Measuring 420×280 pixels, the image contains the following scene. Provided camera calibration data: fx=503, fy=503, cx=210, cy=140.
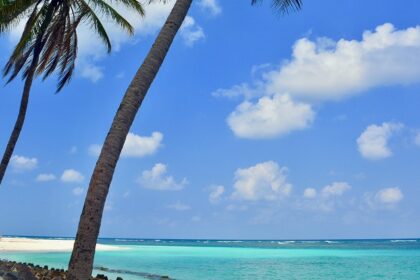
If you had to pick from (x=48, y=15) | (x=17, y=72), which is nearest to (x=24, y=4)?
(x=48, y=15)

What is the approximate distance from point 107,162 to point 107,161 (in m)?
0.01

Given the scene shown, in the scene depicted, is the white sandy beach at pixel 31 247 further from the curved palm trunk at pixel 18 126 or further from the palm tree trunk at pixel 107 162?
the palm tree trunk at pixel 107 162

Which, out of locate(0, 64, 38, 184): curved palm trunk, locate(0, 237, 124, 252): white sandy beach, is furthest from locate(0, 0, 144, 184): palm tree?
locate(0, 237, 124, 252): white sandy beach

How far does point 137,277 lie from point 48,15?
13.4 m

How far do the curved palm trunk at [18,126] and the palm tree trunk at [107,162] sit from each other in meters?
10.6

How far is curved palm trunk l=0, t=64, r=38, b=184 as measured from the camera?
17.4 meters

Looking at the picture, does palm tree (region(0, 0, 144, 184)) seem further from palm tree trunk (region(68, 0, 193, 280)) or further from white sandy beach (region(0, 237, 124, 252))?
white sandy beach (region(0, 237, 124, 252))

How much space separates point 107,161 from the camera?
24.1ft

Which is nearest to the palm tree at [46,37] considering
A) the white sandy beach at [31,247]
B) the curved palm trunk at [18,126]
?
the curved palm trunk at [18,126]

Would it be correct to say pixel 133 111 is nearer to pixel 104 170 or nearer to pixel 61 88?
pixel 104 170

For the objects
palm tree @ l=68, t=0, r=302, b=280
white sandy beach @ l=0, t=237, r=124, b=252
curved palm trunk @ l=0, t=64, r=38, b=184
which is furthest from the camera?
white sandy beach @ l=0, t=237, r=124, b=252

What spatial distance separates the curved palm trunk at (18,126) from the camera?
17.4m

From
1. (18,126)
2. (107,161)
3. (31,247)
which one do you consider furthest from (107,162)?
(31,247)

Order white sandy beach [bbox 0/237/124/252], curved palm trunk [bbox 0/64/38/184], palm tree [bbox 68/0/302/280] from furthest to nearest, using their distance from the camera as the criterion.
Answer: white sandy beach [bbox 0/237/124/252] → curved palm trunk [bbox 0/64/38/184] → palm tree [bbox 68/0/302/280]
